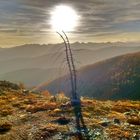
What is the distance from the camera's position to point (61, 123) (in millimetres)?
37656

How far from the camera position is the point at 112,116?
4172cm

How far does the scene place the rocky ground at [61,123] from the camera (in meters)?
32.7

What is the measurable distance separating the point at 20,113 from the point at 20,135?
12.1 metres

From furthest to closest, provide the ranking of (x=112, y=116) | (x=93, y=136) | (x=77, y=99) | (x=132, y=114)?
1. (x=77, y=99)
2. (x=132, y=114)
3. (x=112, y=116)
4. (x=93, y=136)

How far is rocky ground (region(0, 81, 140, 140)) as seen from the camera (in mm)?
32719

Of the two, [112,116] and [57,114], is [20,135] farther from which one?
[112,116]

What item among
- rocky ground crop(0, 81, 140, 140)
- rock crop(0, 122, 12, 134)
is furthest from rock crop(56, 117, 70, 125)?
rock crop(0, 122, 12, 134)

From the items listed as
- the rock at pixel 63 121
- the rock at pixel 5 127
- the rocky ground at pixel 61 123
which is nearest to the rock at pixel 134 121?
the rocky ground at pixel 61 123

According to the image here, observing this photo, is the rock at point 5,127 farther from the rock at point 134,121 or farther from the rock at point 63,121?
the rock at point 134,121

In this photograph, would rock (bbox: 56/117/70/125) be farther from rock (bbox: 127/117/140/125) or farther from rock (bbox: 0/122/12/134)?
rock (bbox: 127/117/140/125)

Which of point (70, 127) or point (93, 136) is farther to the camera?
point (70, 127)

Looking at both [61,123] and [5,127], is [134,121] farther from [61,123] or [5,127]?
[5,127]

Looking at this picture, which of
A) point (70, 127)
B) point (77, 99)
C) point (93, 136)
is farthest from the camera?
point (77, 99)

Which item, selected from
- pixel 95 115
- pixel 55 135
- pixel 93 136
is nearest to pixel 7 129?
pixel 55 135
